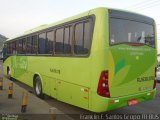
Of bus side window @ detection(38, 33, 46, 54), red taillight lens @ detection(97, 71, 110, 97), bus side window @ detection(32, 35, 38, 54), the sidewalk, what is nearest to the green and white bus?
red taillight lens @ detection(97, 71, 110, 97)

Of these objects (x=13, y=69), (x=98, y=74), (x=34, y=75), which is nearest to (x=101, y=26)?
(x=98, y=74)

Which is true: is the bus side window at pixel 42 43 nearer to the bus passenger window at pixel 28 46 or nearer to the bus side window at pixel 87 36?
the bus passenger window at pixel 28 46

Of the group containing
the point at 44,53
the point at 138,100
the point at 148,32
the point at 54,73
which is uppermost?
the point at 148,32

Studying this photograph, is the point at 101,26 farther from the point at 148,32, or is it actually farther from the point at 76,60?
the point at 148,32

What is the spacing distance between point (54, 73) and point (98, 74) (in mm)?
2862

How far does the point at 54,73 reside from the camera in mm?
9430

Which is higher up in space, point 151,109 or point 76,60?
point 76,60

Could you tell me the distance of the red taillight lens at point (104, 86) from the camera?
272 inches

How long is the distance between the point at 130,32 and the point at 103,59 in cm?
138

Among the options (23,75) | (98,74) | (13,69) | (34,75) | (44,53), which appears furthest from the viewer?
(13,69)

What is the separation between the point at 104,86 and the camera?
22.8 feet

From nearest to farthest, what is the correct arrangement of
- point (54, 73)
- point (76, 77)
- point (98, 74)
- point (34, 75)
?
point (98, 74), point (76, 77), point (54, 73), point (34, 75)

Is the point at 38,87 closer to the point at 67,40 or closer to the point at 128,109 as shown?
the point at 67,40

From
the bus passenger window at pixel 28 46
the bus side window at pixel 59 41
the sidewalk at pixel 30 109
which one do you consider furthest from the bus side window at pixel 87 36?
the bus passenger window at pixel 28 46
